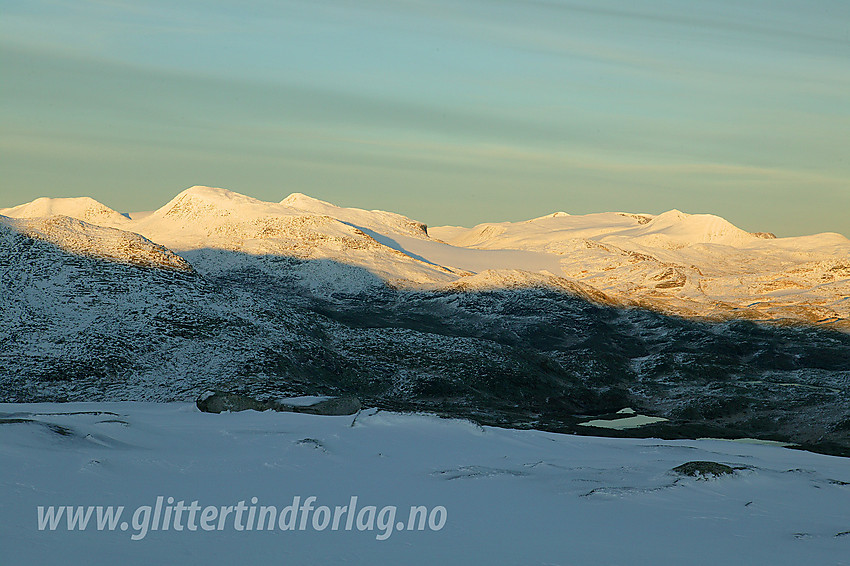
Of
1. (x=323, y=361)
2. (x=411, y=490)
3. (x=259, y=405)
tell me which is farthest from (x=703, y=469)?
(x=323, y=361)

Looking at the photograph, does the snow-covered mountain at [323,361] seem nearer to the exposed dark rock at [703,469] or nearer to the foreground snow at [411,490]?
the foreground snow at [411,490]

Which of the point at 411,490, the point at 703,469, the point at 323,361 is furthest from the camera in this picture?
the point at 323,361

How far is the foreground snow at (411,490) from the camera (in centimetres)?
1794

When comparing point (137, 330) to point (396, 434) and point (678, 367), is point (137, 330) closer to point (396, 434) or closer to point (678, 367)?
point (396, 434)

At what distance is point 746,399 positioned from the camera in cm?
8906

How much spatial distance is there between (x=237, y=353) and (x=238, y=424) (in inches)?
2151

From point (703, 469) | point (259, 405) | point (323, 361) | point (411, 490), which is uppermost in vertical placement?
point (703, 469)

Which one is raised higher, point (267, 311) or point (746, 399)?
point (267, 311)

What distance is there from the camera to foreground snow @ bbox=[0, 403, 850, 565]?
1794cm

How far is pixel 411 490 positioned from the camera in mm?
23562

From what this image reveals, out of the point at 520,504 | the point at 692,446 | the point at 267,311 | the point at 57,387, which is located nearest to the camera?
the point at 520,504

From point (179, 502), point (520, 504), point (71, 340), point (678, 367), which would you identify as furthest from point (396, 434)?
point (678, 367)

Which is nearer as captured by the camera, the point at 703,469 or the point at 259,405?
the point at 703,469

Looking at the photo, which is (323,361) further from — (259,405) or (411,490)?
(411,490)
